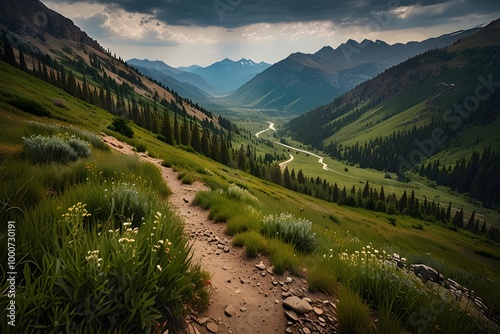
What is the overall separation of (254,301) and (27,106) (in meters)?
43.0

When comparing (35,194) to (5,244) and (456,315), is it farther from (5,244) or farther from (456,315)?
(456,315)

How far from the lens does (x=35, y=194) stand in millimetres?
5836

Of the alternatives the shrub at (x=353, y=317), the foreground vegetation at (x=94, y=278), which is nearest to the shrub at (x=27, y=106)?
the foreground vegetation at (x=94, y=278)

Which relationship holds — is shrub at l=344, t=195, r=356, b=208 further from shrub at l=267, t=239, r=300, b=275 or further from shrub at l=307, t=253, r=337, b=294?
shrub at l=307, t=253, r=337, b=294

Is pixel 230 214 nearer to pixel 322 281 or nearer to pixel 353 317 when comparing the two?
pixel 322 281

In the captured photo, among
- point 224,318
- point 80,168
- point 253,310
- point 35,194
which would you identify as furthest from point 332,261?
point 80,168

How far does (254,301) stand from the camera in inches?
218

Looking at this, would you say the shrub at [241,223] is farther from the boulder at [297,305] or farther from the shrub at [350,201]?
the shrub at [350,201]

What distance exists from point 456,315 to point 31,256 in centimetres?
663

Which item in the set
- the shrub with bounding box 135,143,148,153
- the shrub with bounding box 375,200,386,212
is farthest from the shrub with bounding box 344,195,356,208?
the shrub with bounding box 135,143,148,153

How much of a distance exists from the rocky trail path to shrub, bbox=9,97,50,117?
38.6 meters

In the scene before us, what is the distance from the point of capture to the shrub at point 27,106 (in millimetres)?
32781

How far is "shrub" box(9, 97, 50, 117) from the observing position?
108 ft

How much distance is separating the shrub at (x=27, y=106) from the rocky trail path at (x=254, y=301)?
38.6 m
